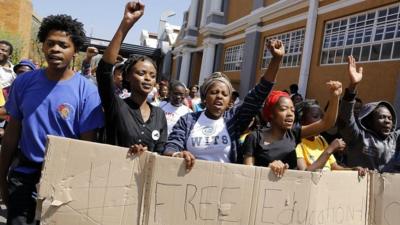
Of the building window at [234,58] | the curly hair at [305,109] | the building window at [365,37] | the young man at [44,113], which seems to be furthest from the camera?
the building window at [234,58]

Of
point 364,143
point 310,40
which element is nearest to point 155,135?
point 364,143

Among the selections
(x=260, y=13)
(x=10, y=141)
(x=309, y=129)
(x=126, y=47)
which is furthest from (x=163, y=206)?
(x=126, y=47)

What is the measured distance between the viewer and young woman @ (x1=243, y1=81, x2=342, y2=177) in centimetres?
262

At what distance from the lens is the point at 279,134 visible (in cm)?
277

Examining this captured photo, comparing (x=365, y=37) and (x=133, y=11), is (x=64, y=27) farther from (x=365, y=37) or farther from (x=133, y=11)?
(x=365, y=37)

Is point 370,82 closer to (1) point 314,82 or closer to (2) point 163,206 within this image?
(1) point 314,82

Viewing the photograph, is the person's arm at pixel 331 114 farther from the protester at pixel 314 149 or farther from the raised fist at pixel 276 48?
the raised fist at pixel 276 48

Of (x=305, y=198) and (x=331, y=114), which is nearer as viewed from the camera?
(x=305, y=198)

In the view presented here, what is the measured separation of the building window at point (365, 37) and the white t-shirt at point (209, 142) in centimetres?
744

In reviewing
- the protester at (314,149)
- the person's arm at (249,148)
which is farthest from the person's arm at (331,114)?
the person's arm at (249,148)

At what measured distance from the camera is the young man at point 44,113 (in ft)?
7.21

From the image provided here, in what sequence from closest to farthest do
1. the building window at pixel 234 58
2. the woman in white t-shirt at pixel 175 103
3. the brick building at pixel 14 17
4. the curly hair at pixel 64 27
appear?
the curly hair at pixel 64 27, the woman in white t-shirt at pixel 175 103, the building window at pixel 234 58, the brick building at pixel 14 17

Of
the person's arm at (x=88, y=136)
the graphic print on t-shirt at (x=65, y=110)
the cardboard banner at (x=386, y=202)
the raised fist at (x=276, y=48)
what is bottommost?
the cardboard banner at (x=386, y=202)

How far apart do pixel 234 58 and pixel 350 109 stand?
16.5 m
